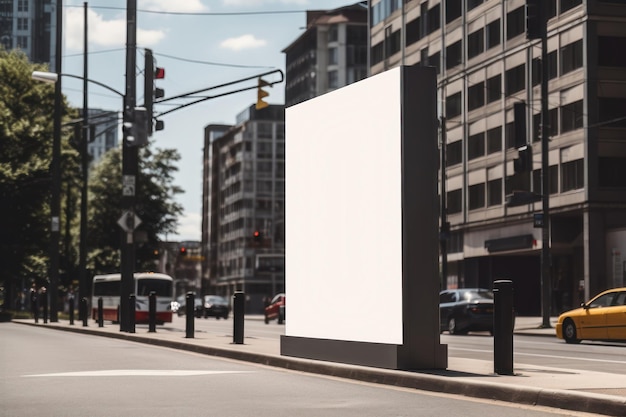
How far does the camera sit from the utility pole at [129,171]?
30797mm

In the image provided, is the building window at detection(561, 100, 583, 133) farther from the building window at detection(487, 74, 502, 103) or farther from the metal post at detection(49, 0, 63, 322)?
the metal post at detection(49, 0, 63, 322)

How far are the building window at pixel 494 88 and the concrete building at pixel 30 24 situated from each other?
77.3 ft

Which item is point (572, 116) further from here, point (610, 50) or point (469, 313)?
point (469, 313)

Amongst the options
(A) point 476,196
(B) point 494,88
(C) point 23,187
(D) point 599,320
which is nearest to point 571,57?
(B) point 494,88

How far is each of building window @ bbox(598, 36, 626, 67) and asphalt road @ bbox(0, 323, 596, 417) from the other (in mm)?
36502

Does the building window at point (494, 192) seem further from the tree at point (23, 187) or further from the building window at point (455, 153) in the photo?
the tree at point (23, 187)

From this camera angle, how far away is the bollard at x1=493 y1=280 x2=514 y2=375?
12773 mm

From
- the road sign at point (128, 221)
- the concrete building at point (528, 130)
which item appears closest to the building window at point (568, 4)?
the concrete building at point (528, 130)

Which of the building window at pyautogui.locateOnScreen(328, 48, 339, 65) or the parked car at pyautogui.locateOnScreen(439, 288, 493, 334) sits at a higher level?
the building window at pyautogui.locateOnScreen(328, 48, 339, 65)

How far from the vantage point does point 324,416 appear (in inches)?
381

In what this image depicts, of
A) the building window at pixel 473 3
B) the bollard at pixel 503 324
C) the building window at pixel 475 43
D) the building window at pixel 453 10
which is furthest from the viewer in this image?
the building window at pixel 453 10

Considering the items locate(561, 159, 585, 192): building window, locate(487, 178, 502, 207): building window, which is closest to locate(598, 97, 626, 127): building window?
locate(561, 159, 585, 192): building window

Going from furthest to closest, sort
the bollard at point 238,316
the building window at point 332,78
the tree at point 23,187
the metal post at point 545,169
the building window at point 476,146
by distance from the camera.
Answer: the building window at point 332,78 < the building window at point 476,146 < the tree at point 23,187 < the metal post at point 545,169 < the bollard at point 238,316

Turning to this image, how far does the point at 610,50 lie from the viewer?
165 ft
